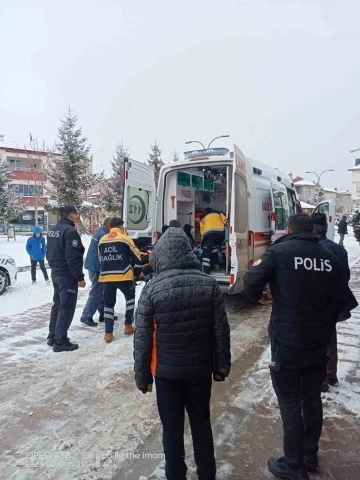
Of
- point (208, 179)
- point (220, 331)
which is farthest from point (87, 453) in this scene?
point (208, 179)

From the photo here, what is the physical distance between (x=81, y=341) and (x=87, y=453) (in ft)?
9.37

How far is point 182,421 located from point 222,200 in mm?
7475

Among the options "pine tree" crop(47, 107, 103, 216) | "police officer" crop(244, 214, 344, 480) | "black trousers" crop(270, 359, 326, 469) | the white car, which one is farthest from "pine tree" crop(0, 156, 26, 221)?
"black trousers" crop(270, 359, 326, 469)

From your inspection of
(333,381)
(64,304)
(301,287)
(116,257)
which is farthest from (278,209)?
(301,287)

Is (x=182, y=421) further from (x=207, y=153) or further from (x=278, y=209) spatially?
(x=278, y=209)

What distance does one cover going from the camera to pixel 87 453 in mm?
3029

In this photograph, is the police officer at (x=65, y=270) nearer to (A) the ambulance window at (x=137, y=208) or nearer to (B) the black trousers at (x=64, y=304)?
(B) the black trousers at (x=64, y=304)

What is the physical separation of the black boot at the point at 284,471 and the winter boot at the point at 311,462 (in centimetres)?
16

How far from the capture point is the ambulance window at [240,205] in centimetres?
640

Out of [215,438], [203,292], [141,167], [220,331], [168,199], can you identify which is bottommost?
[215,438]

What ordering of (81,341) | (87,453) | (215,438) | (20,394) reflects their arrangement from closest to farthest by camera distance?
(87,453) < (215,438) < (20,394) < (81,341)

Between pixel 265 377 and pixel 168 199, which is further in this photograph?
pixel 168 199

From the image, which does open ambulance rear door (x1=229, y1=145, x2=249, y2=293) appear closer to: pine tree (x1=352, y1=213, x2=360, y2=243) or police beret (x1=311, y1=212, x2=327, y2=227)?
police beret (x1=311, y1=212, x2=327, y2=227)

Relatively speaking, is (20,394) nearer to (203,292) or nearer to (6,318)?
(203,292)
